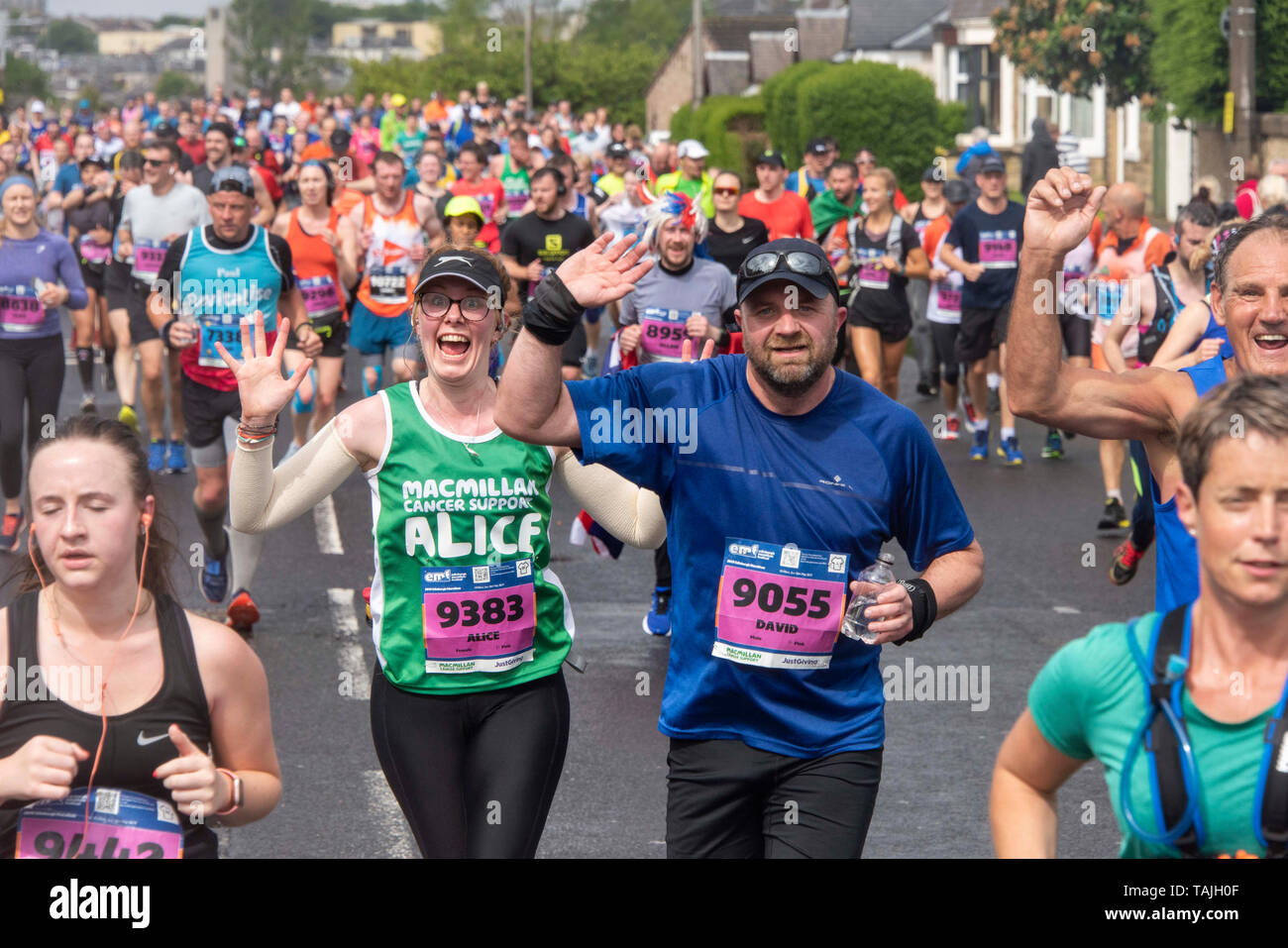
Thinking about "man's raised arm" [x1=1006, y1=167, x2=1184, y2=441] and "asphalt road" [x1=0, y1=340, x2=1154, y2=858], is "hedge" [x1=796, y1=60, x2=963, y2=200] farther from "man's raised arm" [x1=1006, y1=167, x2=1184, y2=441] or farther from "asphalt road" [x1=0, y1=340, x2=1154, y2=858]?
"man's raised arm" [x1=1006, y1=167, x2=1184, y2=441]

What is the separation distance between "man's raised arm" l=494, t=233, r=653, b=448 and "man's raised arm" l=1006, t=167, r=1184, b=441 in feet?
2.63

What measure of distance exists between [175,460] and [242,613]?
14.8 feet

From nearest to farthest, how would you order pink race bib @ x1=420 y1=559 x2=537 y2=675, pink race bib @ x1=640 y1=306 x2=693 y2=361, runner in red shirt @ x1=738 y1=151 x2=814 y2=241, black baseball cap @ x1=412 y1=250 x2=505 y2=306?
pink race bib @ x1=420 y1=559 x2=537 y2=675
black baseball cap @ x1=412 y1=250 x2=505 y2=306
pink race bib @ x1=640 y1=306 x2=693 y2=361
runner in red shirt @ x1=738 y1=151 x2=814 y2=241

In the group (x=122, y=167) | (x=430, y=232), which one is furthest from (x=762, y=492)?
(x=122, y=167)

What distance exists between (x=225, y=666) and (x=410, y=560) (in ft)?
4.14

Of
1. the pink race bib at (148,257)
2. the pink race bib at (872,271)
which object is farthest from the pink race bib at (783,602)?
the pink race bib at (872,271)

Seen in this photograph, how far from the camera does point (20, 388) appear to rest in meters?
10.9

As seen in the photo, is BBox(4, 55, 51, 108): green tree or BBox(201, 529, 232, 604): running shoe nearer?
BBox(201, 529, 232, 604): running shoe

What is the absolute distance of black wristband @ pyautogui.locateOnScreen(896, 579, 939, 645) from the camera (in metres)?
4.12

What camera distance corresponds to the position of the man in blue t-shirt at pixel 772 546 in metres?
4.18

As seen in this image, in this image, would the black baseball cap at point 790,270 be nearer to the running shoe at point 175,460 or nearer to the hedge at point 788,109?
the running shoe at point 175,460

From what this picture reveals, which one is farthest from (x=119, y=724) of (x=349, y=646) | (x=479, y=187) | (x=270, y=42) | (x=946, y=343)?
(x=270, y=42)

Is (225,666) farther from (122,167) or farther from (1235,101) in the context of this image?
(1235,101)

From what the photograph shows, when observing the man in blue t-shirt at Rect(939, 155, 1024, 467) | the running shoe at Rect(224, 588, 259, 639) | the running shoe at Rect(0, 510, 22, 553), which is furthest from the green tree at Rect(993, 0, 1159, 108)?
the running shoe at Rect(224, 588, 259, 639)
